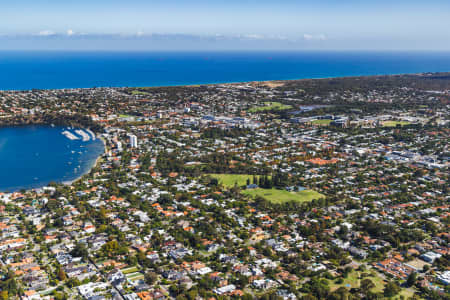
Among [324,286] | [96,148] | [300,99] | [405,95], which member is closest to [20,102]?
[96,148]

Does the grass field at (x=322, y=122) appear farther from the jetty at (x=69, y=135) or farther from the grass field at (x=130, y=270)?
the grass field at (x=130, y=270)

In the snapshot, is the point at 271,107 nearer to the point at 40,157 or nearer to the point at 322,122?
the point at 322,122

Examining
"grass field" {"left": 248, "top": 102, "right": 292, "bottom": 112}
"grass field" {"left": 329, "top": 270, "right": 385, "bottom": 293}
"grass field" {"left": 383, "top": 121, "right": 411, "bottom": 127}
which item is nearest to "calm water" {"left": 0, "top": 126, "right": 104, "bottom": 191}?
"grass field" {"left": 329, "top": 270, "right": 385, "bottom": 293}

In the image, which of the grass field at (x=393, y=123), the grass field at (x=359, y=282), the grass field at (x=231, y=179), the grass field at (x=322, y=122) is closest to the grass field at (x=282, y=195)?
the grass field at (x=231, y=179)

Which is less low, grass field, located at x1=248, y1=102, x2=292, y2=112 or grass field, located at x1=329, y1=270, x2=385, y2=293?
grass field, located at x1=248, y1=102, x2=292, y2=112

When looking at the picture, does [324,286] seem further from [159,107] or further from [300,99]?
[300,99]

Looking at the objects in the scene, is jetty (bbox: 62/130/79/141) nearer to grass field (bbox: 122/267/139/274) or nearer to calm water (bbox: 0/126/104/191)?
calm water (bbox: 0/126/104/191)

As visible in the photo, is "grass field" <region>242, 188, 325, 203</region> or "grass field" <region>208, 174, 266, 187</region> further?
"grass field" <region>208, 174, 266, 187</region>
